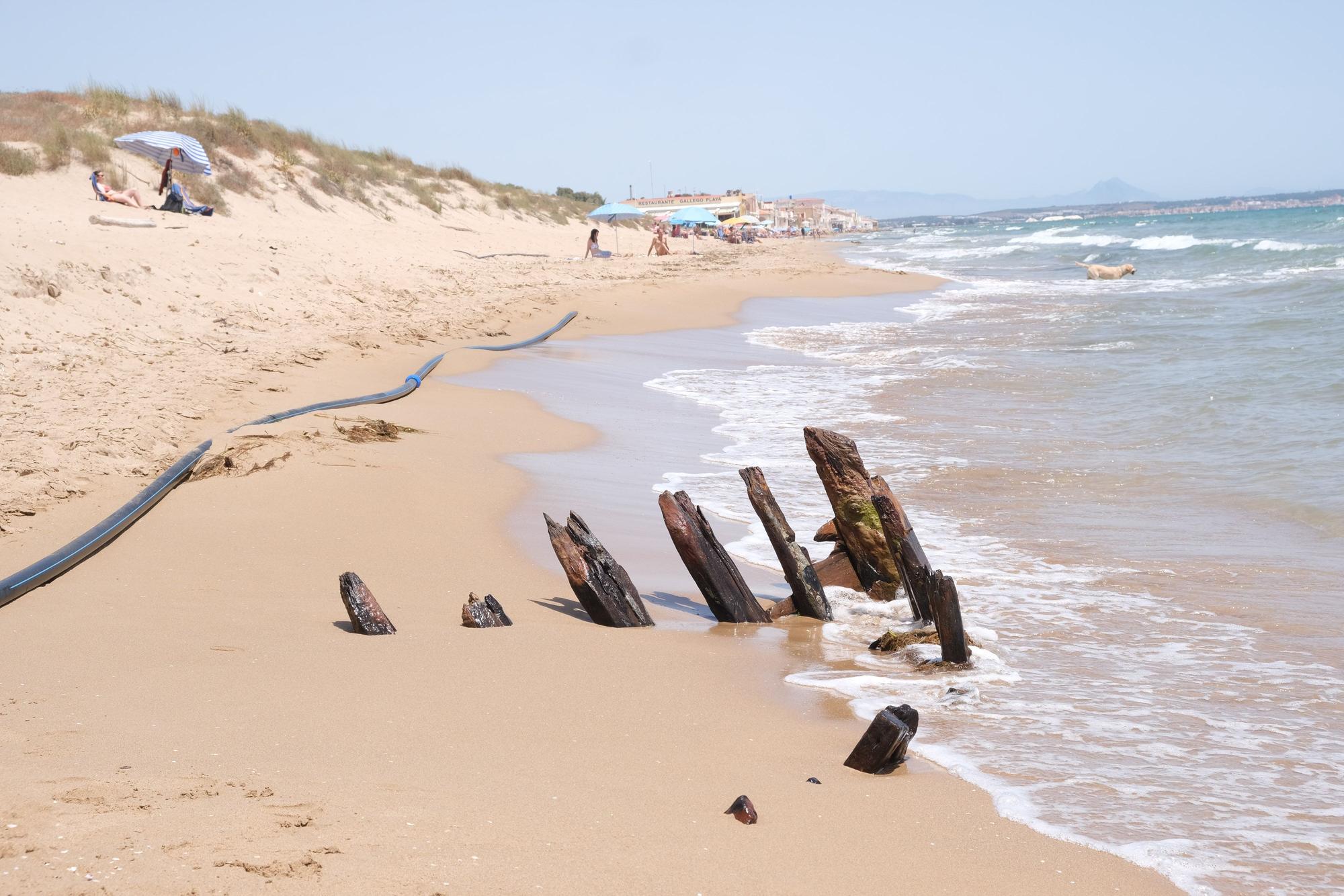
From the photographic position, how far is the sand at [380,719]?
2578mm

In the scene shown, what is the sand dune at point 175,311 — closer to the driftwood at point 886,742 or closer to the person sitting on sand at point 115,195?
the person sitting on sand at point 115,195

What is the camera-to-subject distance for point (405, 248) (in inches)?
900

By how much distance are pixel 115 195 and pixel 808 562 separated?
52.7 ft

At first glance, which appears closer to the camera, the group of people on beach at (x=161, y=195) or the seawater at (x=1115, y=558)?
the seawater at (x=1115, y=558)

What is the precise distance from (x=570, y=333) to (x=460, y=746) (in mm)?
13126

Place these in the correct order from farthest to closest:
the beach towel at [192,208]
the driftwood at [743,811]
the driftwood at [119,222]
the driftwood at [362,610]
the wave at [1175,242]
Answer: the wave at [1175,242], the beach towel at [192,208], the driftwood at [119,222], the driftwood at [362,610], the driftwood at [743,811]

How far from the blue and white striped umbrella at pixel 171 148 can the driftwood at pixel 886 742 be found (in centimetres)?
1993

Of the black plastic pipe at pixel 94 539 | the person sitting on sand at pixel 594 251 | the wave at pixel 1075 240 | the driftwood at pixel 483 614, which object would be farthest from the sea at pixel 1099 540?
the wave at pixel 1075 240

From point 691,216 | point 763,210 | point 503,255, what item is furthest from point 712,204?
point 503,255

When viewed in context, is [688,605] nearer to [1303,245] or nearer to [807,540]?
[807,540]

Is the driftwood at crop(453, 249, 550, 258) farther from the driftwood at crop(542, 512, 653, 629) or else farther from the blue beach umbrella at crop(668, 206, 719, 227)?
the driftwood at crop(542, 512, 653, 629)

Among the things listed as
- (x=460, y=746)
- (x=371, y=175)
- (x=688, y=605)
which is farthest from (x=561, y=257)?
(x=460, y=746)

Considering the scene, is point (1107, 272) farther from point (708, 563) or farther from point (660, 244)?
point (708, 563)

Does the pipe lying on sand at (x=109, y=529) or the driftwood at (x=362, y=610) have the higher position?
the pipe lying on sand at (x=109, y=529)
